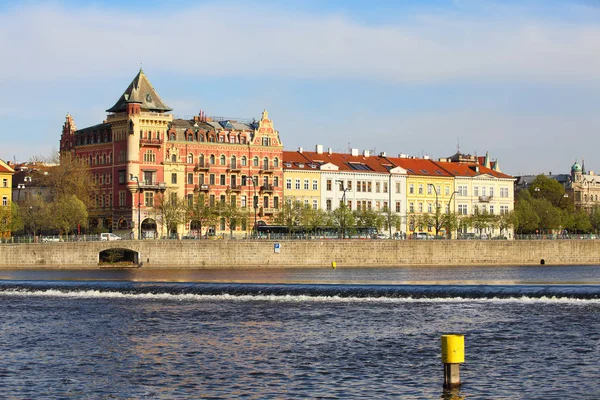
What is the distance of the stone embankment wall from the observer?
343 feet

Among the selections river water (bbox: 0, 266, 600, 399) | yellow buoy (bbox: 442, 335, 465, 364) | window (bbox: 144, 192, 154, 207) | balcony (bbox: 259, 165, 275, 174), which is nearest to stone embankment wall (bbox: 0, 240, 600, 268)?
window (bbox: 144, 192, 154, 207)

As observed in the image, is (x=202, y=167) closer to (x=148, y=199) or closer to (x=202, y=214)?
(x=148, y=199)

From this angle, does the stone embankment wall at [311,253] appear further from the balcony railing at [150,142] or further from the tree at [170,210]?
the balcony railing at [150,142]

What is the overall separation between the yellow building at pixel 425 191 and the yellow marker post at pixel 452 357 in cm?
10872

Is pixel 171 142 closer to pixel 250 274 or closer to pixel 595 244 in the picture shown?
pixel 250 274

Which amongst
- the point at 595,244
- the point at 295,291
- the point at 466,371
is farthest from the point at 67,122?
the point at 466,371

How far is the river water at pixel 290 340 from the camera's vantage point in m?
33.5

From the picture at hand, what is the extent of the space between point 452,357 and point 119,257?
267 ft

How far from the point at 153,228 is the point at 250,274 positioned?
1332 inches

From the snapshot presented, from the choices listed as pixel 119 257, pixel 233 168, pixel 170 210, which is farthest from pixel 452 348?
pixel 233 168

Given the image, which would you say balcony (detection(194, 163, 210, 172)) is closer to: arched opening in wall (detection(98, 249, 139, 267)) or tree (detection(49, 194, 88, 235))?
tree (detection(49, 194, 88, 235))

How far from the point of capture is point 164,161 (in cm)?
12631

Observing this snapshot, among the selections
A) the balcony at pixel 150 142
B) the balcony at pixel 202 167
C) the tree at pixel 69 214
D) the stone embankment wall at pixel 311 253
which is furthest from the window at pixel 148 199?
the stone embankment wall at pixel 311 253

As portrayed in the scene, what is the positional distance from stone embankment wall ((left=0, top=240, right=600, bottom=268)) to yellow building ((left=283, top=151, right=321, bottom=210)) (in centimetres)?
2405
